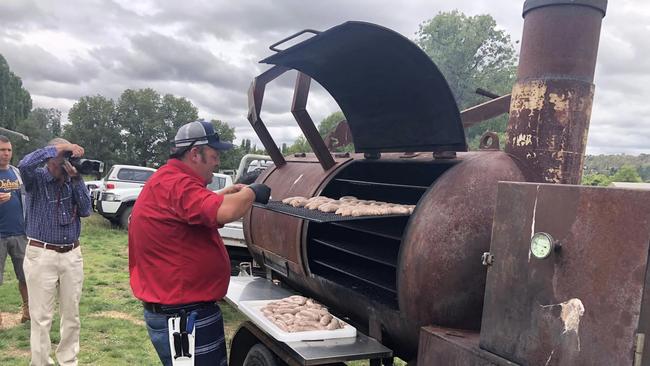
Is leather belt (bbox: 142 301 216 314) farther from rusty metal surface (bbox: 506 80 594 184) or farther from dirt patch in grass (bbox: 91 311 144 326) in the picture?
dirt patch in grass (bbox: 91 311 144 326)

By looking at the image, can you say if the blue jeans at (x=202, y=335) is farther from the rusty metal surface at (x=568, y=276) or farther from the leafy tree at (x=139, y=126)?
the leafy tree at (x=139, y=126)

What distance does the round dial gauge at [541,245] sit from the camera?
1.90 meters

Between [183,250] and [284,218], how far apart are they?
1.14 m

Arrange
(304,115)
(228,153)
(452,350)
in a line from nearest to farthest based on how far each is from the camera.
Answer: (452,350) < (304,115) < (228,153)

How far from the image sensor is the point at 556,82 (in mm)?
2908

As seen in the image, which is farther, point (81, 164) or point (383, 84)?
point (81, 164)

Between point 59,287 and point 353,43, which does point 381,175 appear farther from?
point 59,287

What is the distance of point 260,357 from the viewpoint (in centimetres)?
358

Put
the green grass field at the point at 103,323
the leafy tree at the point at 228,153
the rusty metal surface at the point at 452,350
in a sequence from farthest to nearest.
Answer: the leafy tree at the point at 228,153, the green grass field at the point at 103,323, the rusty metal surface at the point at 452,350

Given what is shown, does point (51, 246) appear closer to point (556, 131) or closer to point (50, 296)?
point (50, 296)

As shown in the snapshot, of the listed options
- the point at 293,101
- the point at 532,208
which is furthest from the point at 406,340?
the point at 293,101

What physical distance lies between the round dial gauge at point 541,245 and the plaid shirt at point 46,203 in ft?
13.7

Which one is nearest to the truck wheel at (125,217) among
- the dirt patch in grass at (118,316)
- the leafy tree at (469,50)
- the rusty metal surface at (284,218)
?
the dirt patch in grass at (118,316)

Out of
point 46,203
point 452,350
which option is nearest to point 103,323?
point 46,203
